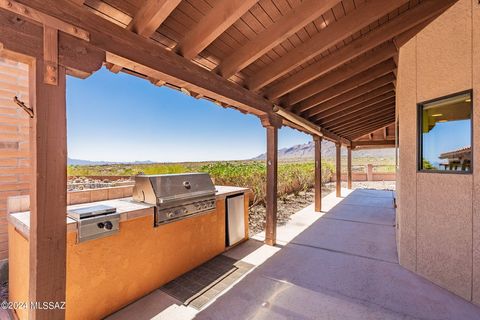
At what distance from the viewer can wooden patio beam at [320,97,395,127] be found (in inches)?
257

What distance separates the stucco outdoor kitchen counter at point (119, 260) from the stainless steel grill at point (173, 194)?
4.4 inches

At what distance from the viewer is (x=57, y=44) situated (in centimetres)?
163

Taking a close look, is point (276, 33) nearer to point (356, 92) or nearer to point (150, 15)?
point (150, 15)

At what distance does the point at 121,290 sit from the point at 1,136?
240cm

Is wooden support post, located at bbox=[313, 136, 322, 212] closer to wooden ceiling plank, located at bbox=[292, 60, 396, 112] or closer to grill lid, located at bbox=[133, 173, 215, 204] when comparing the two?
wooden ceiling plank, located at bbox=[292, 60, 396, 112]

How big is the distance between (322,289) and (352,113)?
566 cm

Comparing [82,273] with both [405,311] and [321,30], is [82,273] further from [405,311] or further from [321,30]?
[321,30]

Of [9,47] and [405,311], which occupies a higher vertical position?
[9,47]

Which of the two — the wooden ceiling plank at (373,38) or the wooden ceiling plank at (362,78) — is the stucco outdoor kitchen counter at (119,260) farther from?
the wooden ceiling plank at (362,78)

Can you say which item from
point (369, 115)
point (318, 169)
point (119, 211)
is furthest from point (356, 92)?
point (119, 211)

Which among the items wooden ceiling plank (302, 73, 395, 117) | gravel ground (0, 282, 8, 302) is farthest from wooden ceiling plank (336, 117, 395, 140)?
gravel ground (0, 282, 8, 302)

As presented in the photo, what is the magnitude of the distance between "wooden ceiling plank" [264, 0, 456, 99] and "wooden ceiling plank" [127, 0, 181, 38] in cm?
240

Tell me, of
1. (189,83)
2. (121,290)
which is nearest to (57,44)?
(189,83)

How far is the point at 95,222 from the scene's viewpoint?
83.6 inches
